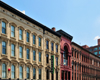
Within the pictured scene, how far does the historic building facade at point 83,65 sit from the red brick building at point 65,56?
268cm

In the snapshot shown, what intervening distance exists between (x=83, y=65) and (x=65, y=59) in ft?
41.9

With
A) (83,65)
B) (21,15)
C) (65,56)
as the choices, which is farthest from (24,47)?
(83,65)

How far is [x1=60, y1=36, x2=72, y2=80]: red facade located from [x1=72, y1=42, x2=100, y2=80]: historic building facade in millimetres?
2799

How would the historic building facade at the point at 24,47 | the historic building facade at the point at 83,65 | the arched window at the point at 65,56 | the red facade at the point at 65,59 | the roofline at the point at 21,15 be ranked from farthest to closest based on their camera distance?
the historic building facade at the point at 83,65, the arched window at the point at 65,56, the red facade at the point at 65,59, the roofline at the point at 21,15, the historic building facade at the point at 24,47

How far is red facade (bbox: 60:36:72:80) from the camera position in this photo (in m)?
37.9

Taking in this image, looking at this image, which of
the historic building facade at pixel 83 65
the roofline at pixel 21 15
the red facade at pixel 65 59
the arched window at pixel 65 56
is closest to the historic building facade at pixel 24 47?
the roofline at pixel 21 15

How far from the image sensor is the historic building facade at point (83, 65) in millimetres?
44469

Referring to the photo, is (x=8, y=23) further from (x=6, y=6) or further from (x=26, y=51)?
(x=26, y=51)

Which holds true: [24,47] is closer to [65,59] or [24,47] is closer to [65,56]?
[65,59]

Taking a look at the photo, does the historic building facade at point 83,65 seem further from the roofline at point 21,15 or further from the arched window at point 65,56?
the roofline at point 21,15

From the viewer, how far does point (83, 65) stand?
164 feet

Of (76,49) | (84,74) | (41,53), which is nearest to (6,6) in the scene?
(41,53)

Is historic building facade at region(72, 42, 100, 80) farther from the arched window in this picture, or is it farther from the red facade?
the arched window

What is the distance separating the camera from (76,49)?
151 feet
